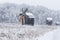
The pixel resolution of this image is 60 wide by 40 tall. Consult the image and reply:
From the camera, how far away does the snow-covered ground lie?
2350 millimetres

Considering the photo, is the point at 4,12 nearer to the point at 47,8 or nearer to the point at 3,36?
the point at 3,36

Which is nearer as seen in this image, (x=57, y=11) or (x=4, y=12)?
(x=4, y=12)

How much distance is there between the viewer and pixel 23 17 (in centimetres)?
273

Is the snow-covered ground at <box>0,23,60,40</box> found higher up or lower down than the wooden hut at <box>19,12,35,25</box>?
lower down

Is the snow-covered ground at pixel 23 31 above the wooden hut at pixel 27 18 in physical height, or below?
below

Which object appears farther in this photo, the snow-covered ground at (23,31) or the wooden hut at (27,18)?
the wooden hut at (27,18)

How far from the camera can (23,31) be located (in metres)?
2.56

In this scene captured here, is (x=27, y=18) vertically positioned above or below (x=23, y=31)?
above

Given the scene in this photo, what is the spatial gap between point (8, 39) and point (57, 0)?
135cm

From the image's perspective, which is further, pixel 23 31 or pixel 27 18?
pixel 27 18

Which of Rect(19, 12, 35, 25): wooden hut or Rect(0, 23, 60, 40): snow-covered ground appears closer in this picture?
Rect(0, 23, 60, 40): snow-covered ground

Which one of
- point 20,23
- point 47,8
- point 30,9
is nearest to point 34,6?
point 30,9

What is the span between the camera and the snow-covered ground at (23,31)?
2350 mm

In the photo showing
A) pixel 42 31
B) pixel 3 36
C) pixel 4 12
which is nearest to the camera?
pixel 3 36
